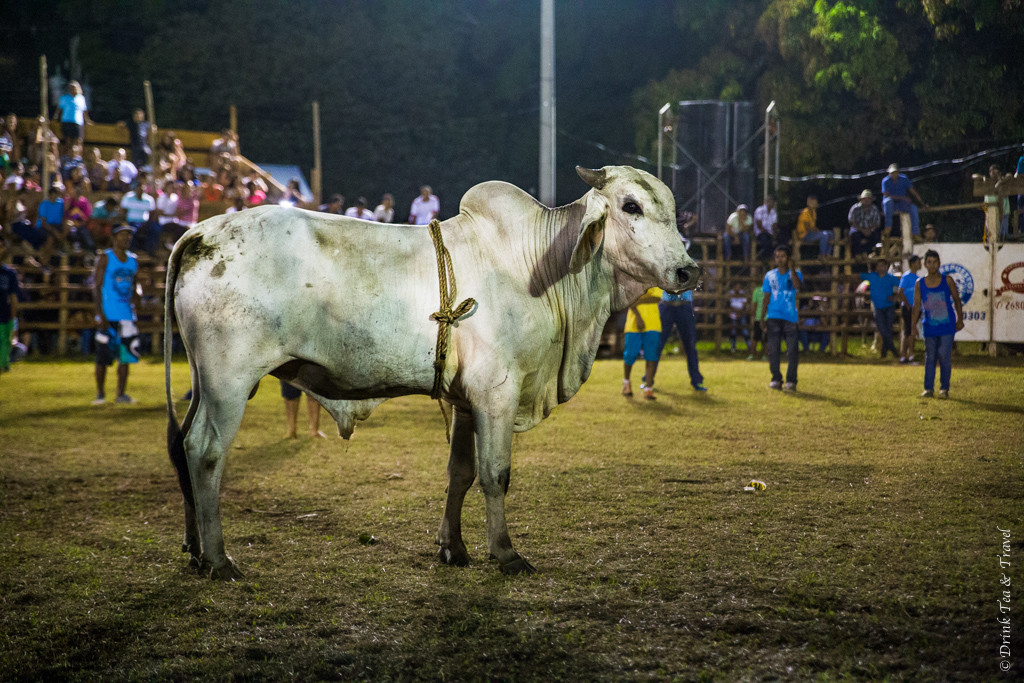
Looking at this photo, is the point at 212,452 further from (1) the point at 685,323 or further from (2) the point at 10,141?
(2) the point at 10,141

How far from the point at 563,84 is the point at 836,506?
26553 mm

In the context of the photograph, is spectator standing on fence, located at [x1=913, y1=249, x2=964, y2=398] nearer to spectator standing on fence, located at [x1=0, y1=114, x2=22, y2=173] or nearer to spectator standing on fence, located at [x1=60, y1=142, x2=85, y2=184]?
spectator standing on fence, located at [x1=60, y1=142, x2=85, y2=184]

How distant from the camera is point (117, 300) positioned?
36.2ft

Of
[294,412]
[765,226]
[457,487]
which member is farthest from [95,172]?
[457,487]

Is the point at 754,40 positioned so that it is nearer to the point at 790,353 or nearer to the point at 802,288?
the point at 802,288

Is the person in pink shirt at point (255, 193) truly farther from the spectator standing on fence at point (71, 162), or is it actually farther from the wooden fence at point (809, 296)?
the wooden fence at point (809, 296)

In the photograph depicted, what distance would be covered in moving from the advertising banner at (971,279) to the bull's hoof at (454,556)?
200 inches

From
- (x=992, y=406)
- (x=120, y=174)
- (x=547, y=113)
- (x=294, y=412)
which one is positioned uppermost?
(x=547, y=113)

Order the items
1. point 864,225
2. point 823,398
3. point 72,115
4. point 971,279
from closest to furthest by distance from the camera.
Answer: point 971,279
point 823,398
point 864,225
point 72,115

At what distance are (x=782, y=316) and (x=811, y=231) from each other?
7.97 meters

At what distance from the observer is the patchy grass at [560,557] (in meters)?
4.05

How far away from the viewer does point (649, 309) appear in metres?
11.8

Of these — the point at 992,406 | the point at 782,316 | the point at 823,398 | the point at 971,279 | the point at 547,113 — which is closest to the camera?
the point at 992,406

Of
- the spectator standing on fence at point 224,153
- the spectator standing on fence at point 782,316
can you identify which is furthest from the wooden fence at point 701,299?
the spectator standing on fence at point 782,316
